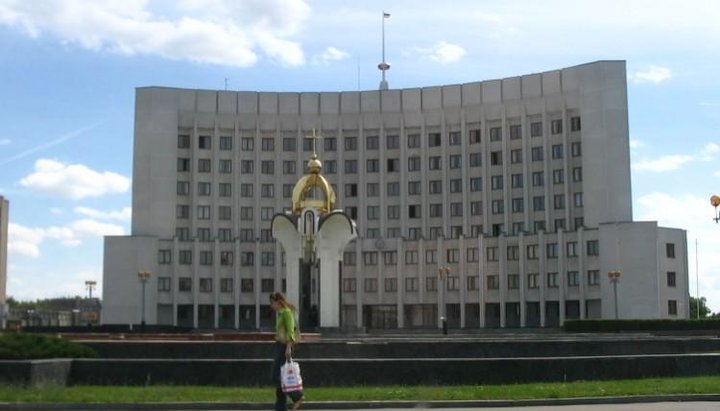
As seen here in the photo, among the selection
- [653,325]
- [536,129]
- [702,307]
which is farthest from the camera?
[702,307]

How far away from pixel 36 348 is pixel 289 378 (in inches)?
373

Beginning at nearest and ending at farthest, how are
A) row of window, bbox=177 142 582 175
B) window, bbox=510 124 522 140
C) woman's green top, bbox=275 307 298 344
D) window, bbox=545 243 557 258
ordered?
woman's green top, bbox=275 307 298 344
window, bbox=545 243 557 258
window, bbox=510 124 522 140
row of window, bbox=177 142 582 175

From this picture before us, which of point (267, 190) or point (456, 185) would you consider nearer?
point (456, 185)

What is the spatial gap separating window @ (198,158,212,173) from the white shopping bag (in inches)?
3478

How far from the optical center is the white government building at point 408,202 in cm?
9356

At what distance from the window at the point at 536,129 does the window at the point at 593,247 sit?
12299 millimetres

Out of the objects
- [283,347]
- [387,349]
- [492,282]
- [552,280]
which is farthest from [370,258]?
[283,347]

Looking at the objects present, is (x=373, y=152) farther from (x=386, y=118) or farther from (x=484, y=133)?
(x=484, y=133)

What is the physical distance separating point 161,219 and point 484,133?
33.8 meters

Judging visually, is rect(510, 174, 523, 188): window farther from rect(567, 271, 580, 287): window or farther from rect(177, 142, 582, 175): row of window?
rect(567, 271, 580, 287): window

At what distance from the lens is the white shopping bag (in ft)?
57.9

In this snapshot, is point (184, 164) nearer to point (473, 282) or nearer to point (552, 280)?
point (473, 282)

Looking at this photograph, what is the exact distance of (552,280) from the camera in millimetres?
94750

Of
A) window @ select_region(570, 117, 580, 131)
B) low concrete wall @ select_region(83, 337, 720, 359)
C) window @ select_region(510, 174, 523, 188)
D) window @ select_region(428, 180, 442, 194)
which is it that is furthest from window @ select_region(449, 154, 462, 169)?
low concrete wall @ select_region(83, 337, 720, 359)
